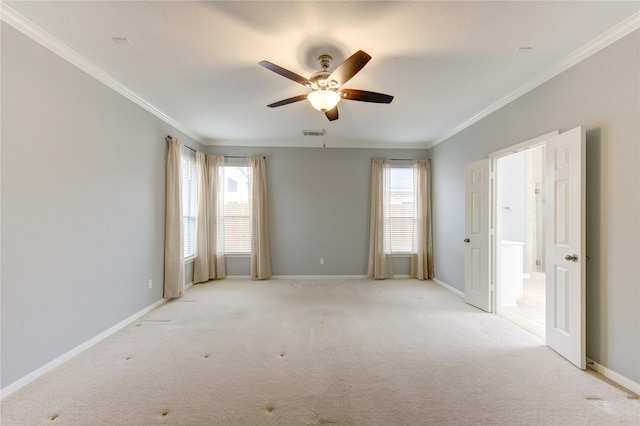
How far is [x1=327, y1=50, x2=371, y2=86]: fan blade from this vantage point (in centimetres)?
200

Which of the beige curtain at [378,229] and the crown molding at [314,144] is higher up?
the crown molding at [314,144]

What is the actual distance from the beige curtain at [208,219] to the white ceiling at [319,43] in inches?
71.5

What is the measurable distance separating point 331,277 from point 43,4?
5.25 metres

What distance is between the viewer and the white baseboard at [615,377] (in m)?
2.11

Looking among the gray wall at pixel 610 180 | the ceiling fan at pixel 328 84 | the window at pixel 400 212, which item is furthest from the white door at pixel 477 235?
the ceiling fan at pixel 328 84

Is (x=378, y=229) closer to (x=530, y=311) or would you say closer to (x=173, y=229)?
(x=530, y=311)

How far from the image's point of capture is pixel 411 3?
6.31 feet

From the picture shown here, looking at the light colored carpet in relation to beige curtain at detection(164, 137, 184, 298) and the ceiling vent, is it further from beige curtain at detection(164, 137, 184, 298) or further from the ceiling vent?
the ceiling vent

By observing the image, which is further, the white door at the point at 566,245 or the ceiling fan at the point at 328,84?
the white door at the point at 566,245

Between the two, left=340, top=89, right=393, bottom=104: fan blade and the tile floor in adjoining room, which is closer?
left=340, top=89, right=393, bottom=104: fan blade

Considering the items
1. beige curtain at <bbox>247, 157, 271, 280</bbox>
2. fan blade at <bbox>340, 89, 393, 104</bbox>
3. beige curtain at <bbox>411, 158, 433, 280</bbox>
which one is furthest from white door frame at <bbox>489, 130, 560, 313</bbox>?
beige curtain at <bbox>247, 157, 271, 280</bbox>

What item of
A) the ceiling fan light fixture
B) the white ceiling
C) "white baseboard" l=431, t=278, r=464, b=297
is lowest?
"white baseboard" l=431, t=278, r=464, b=297

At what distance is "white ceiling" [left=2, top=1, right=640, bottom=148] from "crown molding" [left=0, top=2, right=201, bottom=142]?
0.03 ft

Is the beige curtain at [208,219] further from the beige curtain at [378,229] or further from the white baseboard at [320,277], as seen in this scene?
the beige curtain at [378,229]
